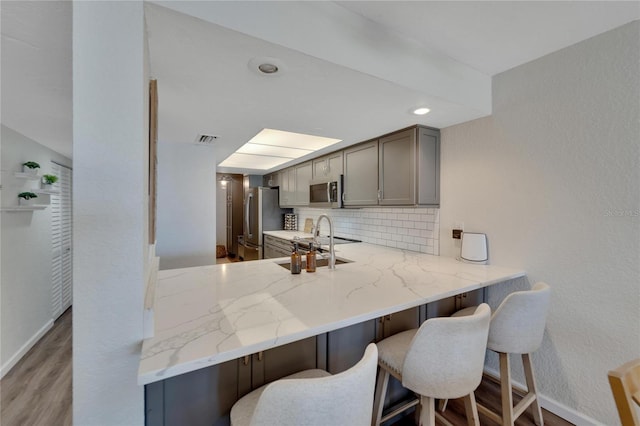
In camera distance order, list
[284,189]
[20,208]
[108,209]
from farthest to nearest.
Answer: [284,189] → [20,208] → [108,209]

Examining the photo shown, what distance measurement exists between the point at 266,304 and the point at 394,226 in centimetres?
208

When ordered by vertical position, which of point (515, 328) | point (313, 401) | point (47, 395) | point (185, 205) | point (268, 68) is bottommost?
point (47, 395)

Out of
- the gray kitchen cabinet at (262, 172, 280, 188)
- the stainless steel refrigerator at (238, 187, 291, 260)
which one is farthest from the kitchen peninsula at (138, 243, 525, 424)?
the gray kitchen cabinet at (262, 172, 280, 188)

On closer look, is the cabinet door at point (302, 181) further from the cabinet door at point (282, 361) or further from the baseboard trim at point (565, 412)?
the baseboard trim at point (565, 412)

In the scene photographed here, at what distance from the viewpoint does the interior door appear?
11.4 feet

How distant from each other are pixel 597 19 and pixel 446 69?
0.74m

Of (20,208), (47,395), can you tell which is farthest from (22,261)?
(47,395)

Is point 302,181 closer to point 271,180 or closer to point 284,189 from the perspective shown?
point 284,189

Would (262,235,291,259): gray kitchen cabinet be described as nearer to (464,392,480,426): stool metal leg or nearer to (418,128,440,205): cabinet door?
(418,128,440,205): cabinet door

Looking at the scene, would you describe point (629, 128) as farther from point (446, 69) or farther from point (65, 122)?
point (65, 122)

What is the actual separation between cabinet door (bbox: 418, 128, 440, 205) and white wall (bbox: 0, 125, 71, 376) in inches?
→ 146

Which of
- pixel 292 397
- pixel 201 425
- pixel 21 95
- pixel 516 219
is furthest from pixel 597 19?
pixel 21 95

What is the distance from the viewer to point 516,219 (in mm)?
1960

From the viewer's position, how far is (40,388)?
2.19 metres
